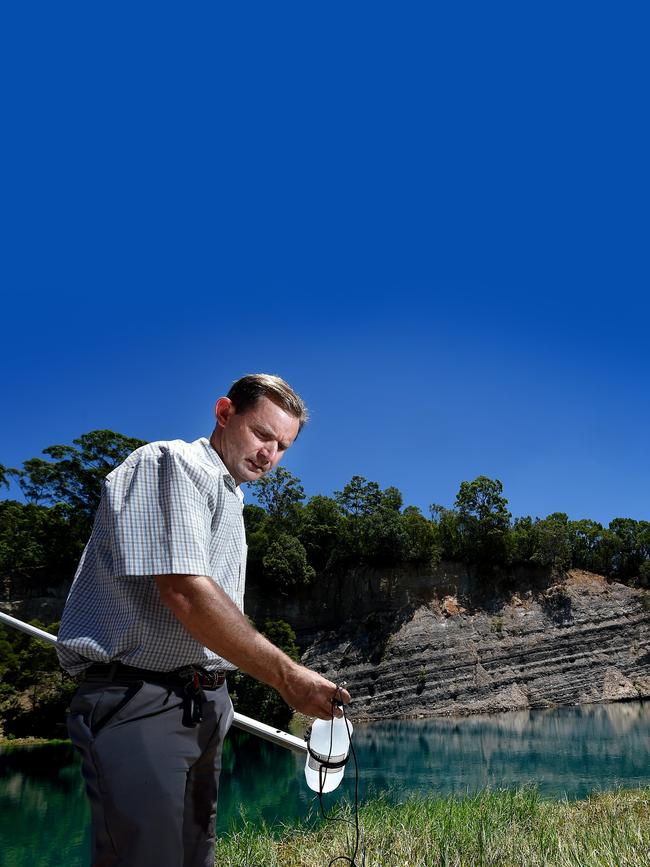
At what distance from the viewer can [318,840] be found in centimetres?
800

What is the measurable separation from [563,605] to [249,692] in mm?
22324

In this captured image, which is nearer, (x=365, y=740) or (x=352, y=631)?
(x=365, y=740)

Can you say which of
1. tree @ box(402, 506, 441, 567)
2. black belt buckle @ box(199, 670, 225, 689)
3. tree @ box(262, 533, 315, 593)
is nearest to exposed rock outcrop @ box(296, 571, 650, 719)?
tree @ box(402, 506, 441, 567)

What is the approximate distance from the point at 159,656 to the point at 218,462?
1.87ft

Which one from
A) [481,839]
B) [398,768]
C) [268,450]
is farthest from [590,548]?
[268,450]

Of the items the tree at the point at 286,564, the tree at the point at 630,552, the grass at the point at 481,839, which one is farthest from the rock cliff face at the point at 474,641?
the grass at the point at 481,839

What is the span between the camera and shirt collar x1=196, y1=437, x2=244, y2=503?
1.92m

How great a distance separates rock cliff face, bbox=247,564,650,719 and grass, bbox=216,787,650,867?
96.4 feet

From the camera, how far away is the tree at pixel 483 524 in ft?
143

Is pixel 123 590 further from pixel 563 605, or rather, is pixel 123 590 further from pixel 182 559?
pixel 563 605

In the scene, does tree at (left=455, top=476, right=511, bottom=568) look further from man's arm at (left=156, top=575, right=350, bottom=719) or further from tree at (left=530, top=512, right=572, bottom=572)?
man's arm at (left=156, top=575, right=350, bottom=719)

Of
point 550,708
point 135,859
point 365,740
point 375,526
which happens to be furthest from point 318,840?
point 375,526

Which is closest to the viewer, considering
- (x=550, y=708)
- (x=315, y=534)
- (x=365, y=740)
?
(x=365, y=740)

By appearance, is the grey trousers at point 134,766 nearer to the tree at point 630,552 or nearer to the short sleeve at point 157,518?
the short sleeve at point 157,518
